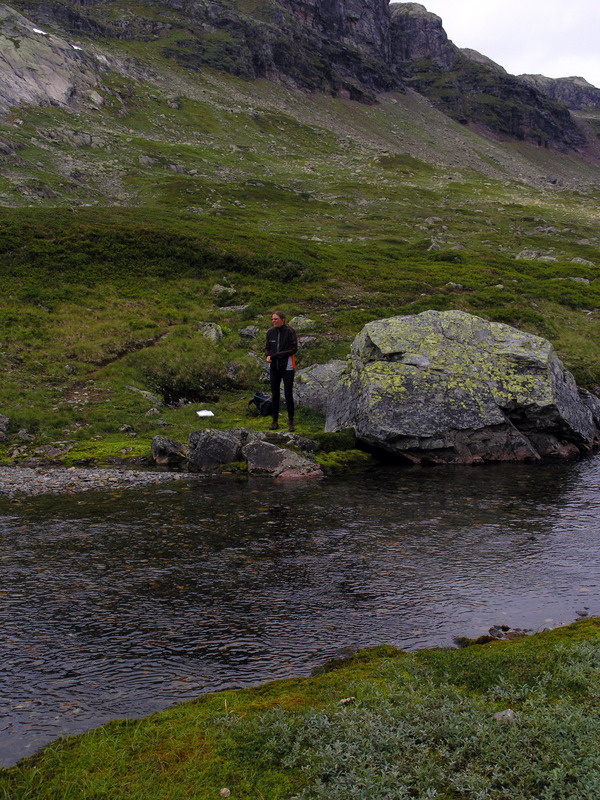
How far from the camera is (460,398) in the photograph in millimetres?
18922

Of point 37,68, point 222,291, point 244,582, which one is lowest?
point 244,582

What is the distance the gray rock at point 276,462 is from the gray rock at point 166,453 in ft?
7.66

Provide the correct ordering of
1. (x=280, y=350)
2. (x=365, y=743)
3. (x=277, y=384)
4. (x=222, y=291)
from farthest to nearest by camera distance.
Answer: (x=222, y=291), (x=277, y=384), (x=280, y=350), (x=365, y=743)

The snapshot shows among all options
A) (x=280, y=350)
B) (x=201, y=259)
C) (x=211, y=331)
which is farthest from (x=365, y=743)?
(x=201, y=259)

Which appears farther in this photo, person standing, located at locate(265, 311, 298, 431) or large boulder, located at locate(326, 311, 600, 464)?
person standing, located at locate(265, 311, 298, 431)

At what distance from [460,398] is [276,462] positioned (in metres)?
6.98

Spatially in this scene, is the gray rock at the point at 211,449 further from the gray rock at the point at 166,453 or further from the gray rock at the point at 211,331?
the gray rock at the point at 211,331

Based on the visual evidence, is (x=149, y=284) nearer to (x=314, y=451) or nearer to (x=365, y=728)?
(x=314, y=451)

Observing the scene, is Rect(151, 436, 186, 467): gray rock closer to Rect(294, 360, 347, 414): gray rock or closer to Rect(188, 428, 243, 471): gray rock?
Rect(188, 428, 243, 471): gray rock

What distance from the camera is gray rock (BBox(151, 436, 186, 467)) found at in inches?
704

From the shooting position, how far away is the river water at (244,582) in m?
6.70

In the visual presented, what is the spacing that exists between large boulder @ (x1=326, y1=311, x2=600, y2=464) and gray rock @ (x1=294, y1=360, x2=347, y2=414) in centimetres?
148

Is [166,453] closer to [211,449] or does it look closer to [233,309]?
[211,449]

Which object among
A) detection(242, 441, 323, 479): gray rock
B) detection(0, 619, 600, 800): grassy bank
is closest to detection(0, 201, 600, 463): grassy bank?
detection(242, 441, 323, 479): gray rock
